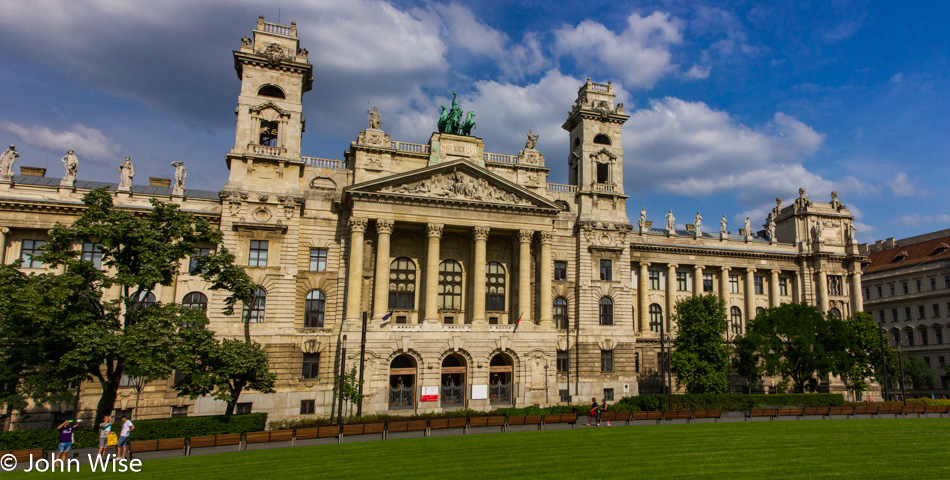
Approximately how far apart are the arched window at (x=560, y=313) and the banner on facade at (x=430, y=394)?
14.0 m

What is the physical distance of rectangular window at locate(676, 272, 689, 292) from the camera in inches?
2643

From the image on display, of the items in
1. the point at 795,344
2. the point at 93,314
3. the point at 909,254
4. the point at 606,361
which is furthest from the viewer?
the point at 909,254

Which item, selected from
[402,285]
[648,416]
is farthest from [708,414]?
[402,285]

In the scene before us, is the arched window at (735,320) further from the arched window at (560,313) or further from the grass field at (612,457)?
the grass field at (612,457)

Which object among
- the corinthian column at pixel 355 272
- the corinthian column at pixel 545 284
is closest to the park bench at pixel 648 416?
the corinthian column at pixel 545 284

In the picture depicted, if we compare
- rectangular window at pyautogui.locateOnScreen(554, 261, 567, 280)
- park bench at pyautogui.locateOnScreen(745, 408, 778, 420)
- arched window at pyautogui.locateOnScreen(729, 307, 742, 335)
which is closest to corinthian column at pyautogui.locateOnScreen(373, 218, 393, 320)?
rectangular window at pyautogui.locateOnScreen(554, 261, 567, 280)

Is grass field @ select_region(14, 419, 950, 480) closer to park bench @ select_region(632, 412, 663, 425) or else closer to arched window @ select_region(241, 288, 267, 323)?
park bench @ select_region(632, 412, 663, 425)

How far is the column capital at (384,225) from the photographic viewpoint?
160 feet

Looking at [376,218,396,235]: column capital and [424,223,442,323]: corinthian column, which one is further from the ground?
[376,218,396,235]: column capital

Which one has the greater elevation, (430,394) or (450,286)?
(450,286)

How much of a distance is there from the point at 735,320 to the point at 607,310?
20910 millimetres

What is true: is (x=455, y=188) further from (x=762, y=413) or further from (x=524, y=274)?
(x=762, y=413)

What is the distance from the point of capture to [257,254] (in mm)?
48094

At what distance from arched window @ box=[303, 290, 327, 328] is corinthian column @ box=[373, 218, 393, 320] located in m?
4.47
